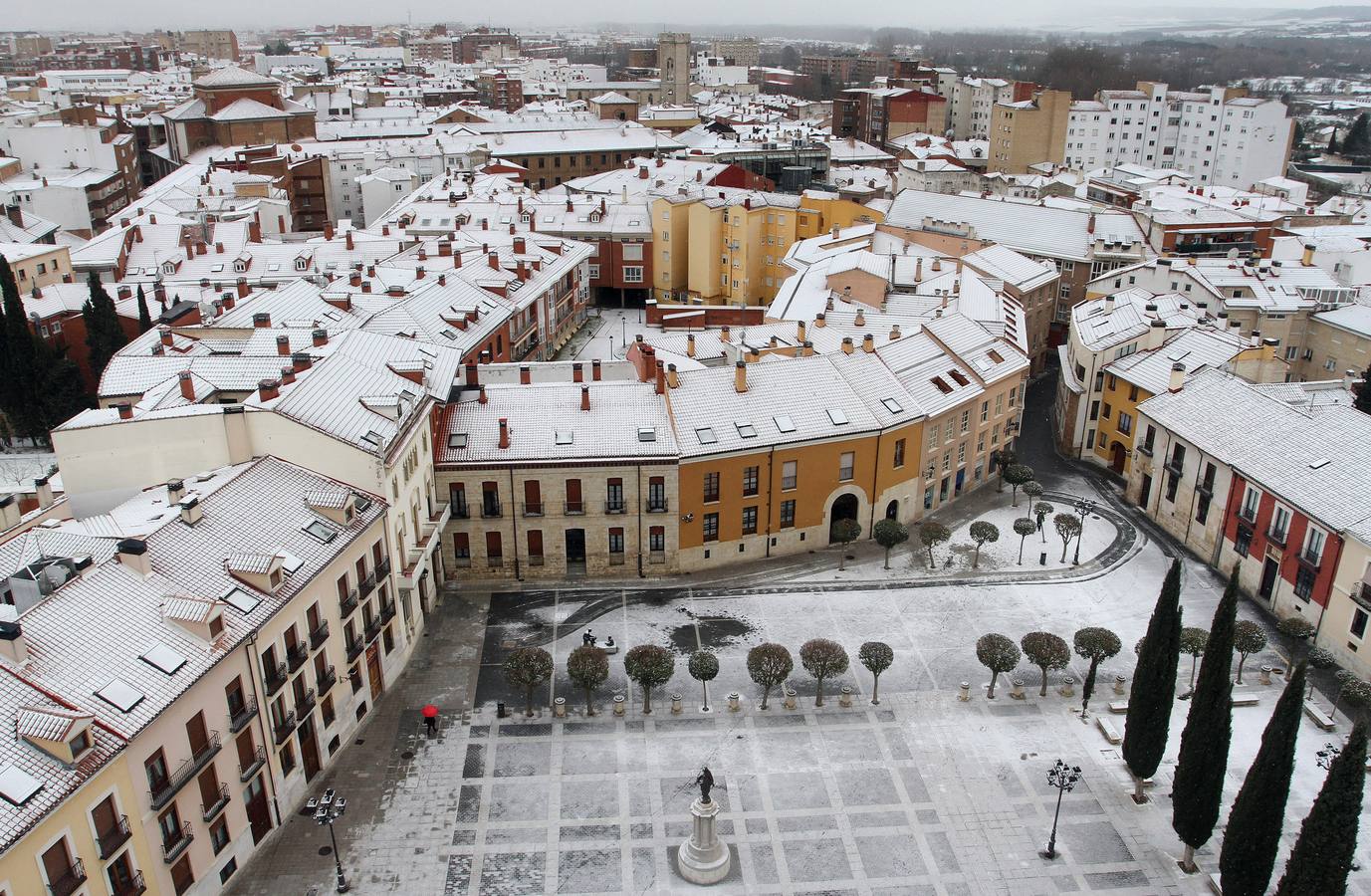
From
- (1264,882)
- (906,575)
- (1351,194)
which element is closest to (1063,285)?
(906,575)

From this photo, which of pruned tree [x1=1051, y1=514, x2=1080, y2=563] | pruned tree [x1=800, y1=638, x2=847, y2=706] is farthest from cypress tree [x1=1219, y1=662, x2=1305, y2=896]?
pruned tree [x1=1051, y1=514, x2=1080, y2=563]

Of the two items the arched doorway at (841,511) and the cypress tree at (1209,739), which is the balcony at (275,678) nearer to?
the arched doorway at (841,511)

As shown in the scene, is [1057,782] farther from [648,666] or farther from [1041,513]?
[1041,513]

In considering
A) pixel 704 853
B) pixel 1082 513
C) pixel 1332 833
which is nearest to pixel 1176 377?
pixel 1082 513

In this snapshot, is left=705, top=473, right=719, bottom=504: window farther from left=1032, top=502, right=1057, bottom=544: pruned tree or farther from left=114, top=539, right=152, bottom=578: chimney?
left=114, top=539, right=152, bottom=578: chimney

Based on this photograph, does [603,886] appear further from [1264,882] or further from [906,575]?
[906,575]

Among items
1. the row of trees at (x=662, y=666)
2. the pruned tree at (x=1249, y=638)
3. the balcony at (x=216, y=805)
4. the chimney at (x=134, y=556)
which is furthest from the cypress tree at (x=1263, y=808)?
the chimney at (x=134, y=556)
